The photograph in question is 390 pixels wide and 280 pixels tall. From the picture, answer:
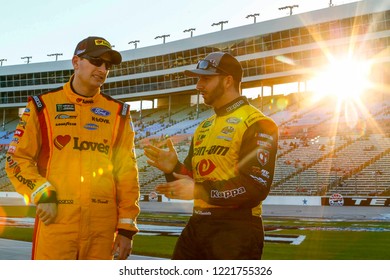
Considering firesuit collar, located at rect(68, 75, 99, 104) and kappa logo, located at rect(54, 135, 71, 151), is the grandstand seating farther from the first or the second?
kappa logo, located at rect(54, 135, 71, 151)

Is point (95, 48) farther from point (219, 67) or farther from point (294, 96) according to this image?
point (294, 96)

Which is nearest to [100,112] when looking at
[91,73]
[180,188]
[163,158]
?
[91,73]

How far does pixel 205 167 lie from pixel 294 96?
46.6m

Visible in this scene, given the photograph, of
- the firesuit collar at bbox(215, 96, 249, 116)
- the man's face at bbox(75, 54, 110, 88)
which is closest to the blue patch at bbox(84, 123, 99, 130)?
the man's face at bbox(75, 54, 110, 88)

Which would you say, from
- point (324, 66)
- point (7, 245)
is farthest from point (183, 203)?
point (7, 245)

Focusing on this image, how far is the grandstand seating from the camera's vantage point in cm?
3269

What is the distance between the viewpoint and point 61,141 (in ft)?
12.9

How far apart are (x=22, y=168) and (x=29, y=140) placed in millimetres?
190

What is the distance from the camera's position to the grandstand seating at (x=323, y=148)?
32.7m

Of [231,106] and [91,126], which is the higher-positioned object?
[231,106]

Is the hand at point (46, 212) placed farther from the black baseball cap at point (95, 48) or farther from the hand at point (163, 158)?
the black baseball cap at point (95, 48)

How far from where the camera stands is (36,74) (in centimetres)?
6681

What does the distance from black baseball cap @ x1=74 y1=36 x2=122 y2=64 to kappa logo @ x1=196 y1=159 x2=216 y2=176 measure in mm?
952
